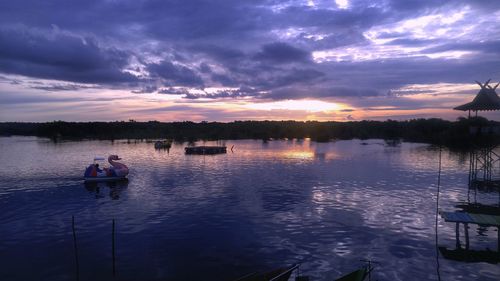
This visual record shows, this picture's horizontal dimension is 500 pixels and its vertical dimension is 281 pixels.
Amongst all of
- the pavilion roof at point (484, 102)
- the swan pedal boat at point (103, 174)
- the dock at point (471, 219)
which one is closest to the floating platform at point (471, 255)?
the dock at point (471, 219)

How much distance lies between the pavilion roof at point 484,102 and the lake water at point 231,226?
22.9 ft

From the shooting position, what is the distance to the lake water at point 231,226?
1670cm

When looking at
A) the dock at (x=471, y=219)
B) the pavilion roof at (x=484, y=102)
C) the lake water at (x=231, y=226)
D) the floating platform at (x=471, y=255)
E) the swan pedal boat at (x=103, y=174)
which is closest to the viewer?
the lake water at (x=231, y=226)

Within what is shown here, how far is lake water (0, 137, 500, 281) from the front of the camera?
16703mm

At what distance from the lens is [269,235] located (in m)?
21.0

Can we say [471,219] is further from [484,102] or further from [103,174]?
[103,174]

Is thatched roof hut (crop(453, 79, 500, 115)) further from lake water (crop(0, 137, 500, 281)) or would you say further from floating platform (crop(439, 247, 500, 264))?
floating platform (crop(439, 247, 500, 264))

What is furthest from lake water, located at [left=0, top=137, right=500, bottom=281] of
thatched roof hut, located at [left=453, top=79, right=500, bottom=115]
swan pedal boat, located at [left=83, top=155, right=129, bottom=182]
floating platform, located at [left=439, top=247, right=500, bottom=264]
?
thatched roof hut, located at [left=453, top=79, right=500, bottom=115]

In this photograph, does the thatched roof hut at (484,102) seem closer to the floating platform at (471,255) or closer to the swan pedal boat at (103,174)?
the floating platform at (471,255)

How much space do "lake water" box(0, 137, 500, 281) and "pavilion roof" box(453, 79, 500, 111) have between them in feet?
22.9

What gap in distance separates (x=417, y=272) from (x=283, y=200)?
1449 centimetres

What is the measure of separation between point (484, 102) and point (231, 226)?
77.0 ft

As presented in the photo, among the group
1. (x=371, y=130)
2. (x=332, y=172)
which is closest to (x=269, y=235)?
(x=332, y=172)

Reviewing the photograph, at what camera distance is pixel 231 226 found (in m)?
22.8
